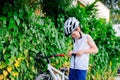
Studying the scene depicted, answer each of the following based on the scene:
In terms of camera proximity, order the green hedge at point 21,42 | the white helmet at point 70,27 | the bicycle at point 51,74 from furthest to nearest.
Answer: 1. the bicycle at point 51,74
2. the green hedge at point 21,42
3. the white helmet at point 70,27

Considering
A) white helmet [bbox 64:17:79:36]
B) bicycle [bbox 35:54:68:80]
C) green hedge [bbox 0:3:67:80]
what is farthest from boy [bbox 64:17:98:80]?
green hedge [bbox 0:3:67:80]

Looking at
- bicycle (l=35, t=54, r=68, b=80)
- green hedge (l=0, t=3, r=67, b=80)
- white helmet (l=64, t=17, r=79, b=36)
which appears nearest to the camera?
white helmet (l=64, t=17, r=79, b=36)

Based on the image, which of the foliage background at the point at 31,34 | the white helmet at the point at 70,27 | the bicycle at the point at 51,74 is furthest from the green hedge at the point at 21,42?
the white helmet at the point at 70,27

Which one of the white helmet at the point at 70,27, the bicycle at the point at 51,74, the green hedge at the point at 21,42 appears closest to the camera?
the white helmet at the point at 70,27

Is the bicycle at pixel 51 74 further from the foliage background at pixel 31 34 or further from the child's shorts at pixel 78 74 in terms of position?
the child's shorts at pixel 78 74

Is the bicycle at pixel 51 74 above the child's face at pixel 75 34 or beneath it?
beneath

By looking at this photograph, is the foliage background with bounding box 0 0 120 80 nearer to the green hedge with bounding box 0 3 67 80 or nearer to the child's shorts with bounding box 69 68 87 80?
the green hedge with bounding box 0 3 67 80

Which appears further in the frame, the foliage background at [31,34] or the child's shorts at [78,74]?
the foliage background at [31,34]

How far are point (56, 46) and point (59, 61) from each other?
0.47 meters

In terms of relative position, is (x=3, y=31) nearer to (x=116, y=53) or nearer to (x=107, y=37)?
(x=107, y=37)

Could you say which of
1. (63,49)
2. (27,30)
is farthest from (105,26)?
(27,30)

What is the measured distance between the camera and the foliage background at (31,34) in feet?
20.5

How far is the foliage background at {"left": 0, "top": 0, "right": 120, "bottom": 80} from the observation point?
625 centimetres

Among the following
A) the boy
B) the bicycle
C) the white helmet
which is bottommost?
the bicycle
